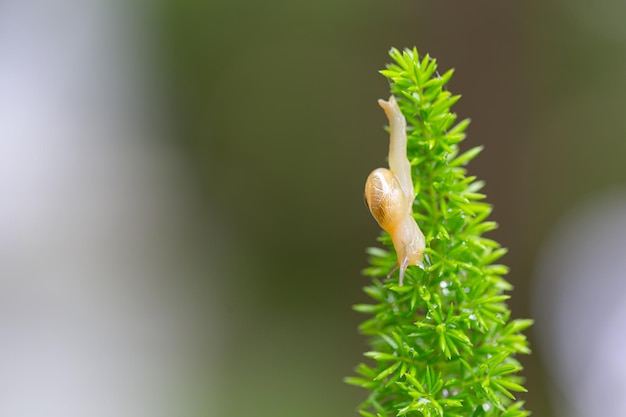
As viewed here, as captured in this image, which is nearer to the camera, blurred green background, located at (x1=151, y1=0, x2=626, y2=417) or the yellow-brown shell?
the yellow-brown shell

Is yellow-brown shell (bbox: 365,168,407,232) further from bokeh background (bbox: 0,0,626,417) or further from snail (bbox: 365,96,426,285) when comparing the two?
bokeh background (bbox: 0,0,626,417)

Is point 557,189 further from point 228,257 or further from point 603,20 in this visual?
point 228,257

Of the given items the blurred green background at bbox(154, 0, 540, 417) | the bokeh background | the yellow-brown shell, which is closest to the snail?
the yellow-brown shell

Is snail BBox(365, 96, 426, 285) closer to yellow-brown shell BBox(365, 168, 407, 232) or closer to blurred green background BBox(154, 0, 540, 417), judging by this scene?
yellow-brown shell BBox(365, 168, 407, 232)

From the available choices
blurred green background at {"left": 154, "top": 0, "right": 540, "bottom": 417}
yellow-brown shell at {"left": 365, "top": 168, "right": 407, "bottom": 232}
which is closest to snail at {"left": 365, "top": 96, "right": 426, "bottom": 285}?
yellow-brown shell at {"left": 365, "top": 168, "right": 407, "bottom": 232}

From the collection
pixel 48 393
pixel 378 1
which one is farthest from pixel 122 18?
pixel 48 393

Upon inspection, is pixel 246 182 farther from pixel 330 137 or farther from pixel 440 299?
pixel 440 299

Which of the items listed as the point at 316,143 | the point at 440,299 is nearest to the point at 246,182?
the point at 316,143
